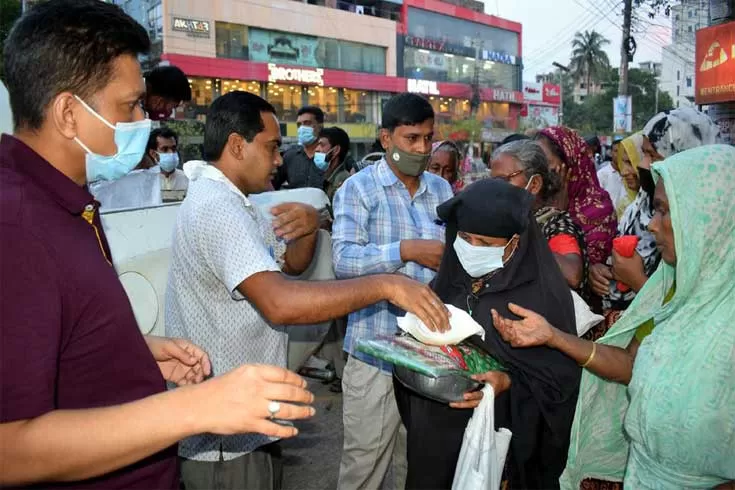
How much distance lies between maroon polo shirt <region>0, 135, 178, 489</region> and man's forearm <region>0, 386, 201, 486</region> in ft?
0.14

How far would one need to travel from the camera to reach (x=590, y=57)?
247ft

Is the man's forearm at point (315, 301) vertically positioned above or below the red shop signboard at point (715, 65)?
below

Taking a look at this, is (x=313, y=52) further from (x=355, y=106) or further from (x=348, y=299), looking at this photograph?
(x=348, y=299)

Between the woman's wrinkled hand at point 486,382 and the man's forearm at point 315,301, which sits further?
the woman's wrinkled hand at point 486,382

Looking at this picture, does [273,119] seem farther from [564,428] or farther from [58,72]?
[564,428]

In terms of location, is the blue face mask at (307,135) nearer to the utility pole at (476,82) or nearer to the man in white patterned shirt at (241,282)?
the man in white patterned shirt at (241,282)

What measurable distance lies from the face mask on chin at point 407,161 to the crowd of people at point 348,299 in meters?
0.01

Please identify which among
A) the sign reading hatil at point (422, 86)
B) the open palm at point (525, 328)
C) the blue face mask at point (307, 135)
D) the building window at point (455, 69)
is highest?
the building window at point (455, 69)

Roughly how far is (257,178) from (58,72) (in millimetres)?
1088

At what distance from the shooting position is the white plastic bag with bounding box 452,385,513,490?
1.98 m

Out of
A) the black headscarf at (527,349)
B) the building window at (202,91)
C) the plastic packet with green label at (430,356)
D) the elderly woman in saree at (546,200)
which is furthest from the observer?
the building window at (202,91)

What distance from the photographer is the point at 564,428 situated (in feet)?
7.61

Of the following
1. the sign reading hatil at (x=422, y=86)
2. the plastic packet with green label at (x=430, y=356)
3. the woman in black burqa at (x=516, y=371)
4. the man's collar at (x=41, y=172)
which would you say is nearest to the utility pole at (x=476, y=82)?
the sign reading hatil at (x=422, y=86)

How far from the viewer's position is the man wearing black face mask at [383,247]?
282 centimetres
